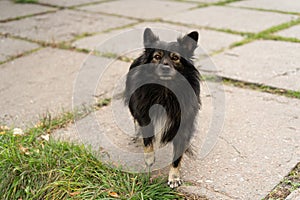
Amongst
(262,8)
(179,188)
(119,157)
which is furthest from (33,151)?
(262,8)

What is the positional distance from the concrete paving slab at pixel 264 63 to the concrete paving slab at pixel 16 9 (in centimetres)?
354

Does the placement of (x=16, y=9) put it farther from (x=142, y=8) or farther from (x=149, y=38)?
(x=149, y=38)

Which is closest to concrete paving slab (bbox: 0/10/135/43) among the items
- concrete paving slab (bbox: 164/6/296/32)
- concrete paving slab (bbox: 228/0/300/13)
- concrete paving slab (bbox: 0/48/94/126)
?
concrete paving slab (bbox: 0/48/94/126)

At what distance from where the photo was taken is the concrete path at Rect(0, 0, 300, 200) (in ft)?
8.75

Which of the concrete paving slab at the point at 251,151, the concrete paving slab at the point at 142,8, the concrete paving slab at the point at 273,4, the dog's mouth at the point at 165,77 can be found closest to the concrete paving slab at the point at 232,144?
the concrete paving slab at the point at 251,151

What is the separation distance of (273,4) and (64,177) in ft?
18.4

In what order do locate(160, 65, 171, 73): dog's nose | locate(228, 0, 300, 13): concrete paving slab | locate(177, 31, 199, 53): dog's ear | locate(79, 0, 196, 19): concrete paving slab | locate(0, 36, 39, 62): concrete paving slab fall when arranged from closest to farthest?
1. locate(160, 65, 171, 73): dog's nose
2. locate(177, 31, 199, 53): dog's ear
3. locate(0, 36, 39, 62): concrete paving slab
4. locate(79, 0, 196, 19): concrete paving slab
5. locate(228, 0, 300, 13): concrete paving slab

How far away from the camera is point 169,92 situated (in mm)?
2350

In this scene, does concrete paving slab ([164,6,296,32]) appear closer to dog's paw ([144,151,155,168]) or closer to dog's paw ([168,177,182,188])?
dog's paw ([144,151,155,168])

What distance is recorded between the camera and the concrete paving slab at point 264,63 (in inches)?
151

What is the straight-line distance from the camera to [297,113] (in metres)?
3.21

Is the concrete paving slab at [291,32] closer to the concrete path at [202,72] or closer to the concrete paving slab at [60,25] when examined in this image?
the concrete path at [202,72]

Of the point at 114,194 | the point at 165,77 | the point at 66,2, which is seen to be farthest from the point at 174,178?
the point at 66,2

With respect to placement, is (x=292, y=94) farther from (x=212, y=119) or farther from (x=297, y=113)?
(x=212, y=119)
